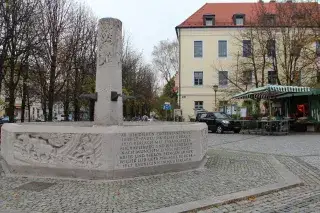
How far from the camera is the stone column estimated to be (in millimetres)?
10352

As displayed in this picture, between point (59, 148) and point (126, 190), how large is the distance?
7.04ft

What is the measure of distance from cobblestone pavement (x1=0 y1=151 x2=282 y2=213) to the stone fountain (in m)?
0.31

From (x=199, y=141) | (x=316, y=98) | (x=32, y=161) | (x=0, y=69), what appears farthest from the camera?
(x=316, y=98)

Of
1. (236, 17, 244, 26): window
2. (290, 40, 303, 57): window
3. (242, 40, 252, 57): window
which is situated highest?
(236, 17, 244, 26): window

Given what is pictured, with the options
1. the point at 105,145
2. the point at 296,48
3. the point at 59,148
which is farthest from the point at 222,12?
the point at 105,145

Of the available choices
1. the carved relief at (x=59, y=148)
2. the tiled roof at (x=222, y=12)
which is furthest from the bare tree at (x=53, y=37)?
the tiled roof at (x=222, y=12)

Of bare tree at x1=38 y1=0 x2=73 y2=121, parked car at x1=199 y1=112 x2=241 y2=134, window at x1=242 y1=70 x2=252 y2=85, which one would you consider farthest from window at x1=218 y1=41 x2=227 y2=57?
bare tree at x1=38 y1=0 x2=73 y2=121

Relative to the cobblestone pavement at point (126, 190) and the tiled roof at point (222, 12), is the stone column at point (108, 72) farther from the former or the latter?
the tiled roof at point (222, 12)

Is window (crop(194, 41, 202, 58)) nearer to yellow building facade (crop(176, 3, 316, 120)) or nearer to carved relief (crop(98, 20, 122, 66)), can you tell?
yellow building facade (crop(176, 3, 316, 120))

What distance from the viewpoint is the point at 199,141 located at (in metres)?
10.3

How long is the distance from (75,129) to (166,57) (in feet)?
217

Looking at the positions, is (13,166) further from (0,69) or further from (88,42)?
(88,42)

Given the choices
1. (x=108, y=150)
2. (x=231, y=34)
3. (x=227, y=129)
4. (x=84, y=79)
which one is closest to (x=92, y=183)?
(x=108, y=150)

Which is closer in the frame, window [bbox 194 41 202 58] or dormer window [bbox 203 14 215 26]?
window [bbox 194 41 202 58]
